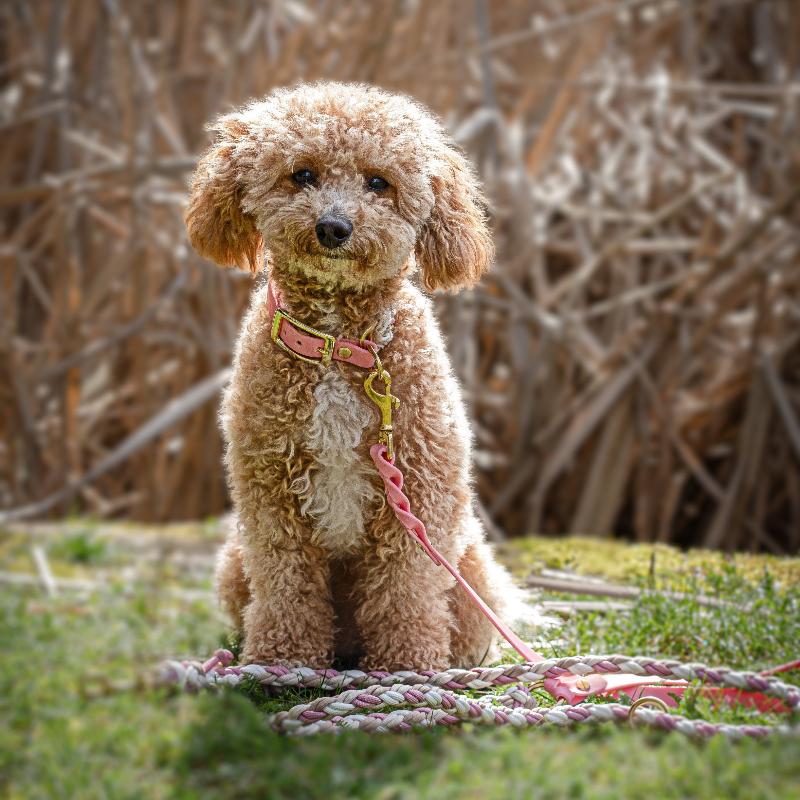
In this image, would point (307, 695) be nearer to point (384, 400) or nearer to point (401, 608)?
point (401, 608)

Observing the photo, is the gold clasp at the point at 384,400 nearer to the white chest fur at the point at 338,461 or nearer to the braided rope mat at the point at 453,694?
the white chest fur at the point at 338,461

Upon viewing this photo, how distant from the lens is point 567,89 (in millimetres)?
5562

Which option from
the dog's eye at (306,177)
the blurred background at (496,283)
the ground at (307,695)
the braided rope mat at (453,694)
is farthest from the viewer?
the blurred background at (496,283)

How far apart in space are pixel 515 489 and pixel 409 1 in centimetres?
258

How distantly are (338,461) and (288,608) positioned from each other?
0.34m

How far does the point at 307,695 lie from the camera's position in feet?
7.35

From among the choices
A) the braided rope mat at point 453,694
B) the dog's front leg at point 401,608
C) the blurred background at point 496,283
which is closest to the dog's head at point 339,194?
the dog's front leg at point 401,608

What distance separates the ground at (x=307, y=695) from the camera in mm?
1713

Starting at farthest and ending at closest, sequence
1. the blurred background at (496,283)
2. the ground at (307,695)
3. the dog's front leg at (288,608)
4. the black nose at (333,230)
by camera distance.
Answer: the blurred background at (496,283)
the dog's front leg at (288,608)
the black nose at (333,230)
the ground at (307,695)

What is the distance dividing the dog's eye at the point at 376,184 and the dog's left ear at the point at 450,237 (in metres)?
0.13

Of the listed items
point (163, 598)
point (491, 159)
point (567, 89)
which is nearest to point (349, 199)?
point (163, 598)

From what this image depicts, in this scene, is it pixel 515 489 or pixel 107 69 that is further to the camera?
pixel 107 69

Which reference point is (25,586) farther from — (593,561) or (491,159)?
(491,159)

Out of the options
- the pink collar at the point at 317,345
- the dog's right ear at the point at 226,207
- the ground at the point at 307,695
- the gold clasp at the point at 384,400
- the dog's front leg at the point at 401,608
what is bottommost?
the ground at the point at 307,695
